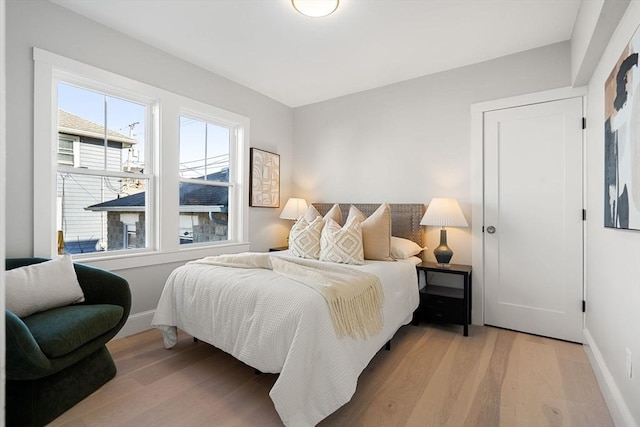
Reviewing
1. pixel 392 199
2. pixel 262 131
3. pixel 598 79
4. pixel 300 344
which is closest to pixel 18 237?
pixel 300 344

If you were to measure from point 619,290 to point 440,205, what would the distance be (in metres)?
1.43

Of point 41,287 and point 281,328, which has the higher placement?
point 41,287

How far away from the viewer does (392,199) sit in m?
3.59

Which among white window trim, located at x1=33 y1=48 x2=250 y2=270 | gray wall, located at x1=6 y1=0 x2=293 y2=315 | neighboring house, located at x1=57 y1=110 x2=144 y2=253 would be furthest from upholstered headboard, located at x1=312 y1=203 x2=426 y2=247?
neighboring house, located at x1=57 y1=110 x2=144 y2=253

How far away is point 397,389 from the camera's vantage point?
1.91 metres

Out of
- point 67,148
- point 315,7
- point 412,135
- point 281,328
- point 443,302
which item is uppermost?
point 315,7

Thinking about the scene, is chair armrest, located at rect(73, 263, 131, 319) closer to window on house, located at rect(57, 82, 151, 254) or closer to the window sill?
the window sill

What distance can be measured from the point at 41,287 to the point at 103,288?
318mm

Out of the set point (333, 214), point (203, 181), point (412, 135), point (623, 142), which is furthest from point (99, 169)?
point (623, 142)

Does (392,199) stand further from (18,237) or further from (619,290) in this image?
(18,237)

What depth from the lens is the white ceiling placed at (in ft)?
7.39

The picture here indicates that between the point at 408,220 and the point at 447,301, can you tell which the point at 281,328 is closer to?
the point at 447,301

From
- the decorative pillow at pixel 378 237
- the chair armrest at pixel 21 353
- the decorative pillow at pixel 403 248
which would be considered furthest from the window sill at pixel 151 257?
the decorative pillow at pixel 403 248

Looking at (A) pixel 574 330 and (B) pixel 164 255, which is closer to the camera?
(A) pixel 574 330
